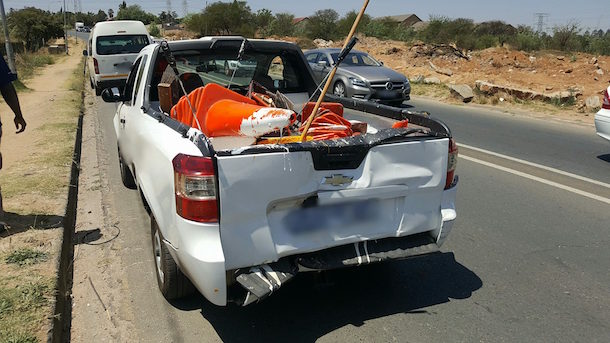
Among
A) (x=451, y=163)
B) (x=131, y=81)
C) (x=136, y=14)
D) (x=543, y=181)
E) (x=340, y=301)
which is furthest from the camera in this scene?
(x=136, y=14)

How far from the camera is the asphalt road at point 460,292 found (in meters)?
3.40

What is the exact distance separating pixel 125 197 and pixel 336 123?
348cm

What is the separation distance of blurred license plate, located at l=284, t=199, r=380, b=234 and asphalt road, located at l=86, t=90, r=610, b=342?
2.46 ft

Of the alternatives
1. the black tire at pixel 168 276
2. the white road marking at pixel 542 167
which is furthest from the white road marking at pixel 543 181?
the black tire at pixel 168 276

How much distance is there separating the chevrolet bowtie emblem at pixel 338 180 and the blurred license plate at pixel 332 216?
0.47 ft

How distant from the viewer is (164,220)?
331 centimetres

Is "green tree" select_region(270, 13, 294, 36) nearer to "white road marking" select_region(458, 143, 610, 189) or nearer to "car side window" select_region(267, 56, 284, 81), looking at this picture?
"white road marking" select_region(458, 143, 610, 189)

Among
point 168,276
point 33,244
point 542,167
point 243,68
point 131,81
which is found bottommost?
point 33,244

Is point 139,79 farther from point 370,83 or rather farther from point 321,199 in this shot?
point 370,83

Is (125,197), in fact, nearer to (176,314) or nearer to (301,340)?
(176,314)

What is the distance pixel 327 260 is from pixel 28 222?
343cm

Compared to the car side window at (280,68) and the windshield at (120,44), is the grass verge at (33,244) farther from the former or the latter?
the windshield at (120,44)

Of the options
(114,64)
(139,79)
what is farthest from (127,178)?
(114,64)

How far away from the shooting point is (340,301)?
149 inches
